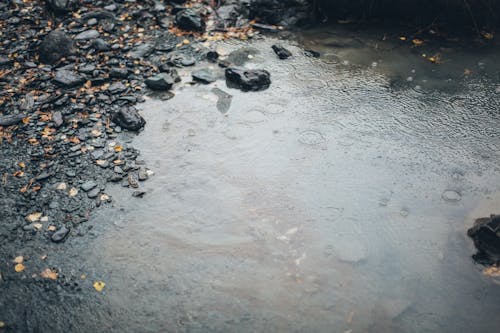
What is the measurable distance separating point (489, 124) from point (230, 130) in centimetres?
350

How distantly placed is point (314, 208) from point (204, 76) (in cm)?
293

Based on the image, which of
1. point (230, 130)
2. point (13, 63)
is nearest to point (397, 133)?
point (230, 130)

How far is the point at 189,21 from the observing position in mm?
6727

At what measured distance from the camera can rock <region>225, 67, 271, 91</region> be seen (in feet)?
18.6

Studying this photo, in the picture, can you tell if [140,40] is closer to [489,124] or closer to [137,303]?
[137,303]

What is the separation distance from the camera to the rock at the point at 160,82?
5664 mm

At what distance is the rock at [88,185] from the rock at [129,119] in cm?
99

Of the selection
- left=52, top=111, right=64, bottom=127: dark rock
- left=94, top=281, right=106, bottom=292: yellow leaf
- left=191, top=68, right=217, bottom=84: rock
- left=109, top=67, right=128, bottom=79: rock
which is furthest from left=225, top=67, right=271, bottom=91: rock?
left=94, top=281, right=106, bottom=292: yellow leaf

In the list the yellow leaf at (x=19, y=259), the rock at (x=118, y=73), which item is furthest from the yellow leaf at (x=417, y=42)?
the yellow leaf at (x=19, y=259)

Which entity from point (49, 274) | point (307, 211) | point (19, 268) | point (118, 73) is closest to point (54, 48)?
point (118, 73)

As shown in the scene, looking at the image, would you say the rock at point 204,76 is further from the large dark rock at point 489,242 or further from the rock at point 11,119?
the large dark rock at point 489,242

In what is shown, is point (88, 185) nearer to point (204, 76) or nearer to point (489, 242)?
point (204, 76)

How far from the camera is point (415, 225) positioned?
402cm

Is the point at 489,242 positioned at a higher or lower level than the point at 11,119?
higher
